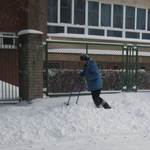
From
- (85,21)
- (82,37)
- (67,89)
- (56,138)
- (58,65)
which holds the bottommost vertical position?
(56,138)

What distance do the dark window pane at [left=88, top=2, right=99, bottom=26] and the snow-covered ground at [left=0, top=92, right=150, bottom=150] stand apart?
7.25m

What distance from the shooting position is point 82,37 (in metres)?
12.4

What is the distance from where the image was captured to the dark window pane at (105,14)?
45.8ft

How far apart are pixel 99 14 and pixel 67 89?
693cm

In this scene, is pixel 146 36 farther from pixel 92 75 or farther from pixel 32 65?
pixel 32 65

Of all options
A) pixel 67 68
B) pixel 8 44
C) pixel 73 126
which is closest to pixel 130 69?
pixel 67 68

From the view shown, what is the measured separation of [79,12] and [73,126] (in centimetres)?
885

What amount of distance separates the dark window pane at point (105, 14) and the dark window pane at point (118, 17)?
39 cm

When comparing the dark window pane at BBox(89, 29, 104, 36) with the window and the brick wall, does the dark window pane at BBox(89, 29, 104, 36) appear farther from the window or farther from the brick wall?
the brick wall

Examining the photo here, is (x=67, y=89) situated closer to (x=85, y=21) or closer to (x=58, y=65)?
(x=58, y=65)

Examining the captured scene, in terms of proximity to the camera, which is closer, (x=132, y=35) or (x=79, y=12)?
(x=79, y=12)

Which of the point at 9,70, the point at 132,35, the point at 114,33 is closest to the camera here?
the point at 9,70

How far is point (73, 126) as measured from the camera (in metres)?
5.55

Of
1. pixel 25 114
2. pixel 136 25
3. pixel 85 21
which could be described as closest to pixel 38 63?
pixel 25 114
